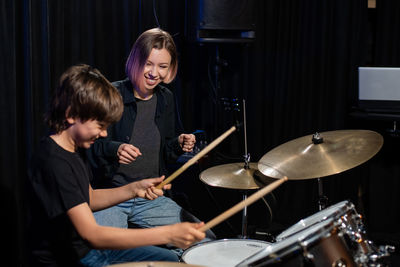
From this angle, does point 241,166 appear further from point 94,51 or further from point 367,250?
point 94,51

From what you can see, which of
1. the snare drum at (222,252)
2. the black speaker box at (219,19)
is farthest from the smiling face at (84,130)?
the black speaker box at (219,19)

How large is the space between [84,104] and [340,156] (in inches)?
43.5

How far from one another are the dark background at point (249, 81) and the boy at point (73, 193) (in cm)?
117

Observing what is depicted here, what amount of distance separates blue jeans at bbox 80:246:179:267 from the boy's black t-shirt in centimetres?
4

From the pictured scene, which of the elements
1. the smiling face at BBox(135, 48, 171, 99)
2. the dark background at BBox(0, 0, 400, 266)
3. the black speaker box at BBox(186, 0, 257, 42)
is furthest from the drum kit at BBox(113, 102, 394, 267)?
the black speaker box at BBox(186, 0, 257, 42)

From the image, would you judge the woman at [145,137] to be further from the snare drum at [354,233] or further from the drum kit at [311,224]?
the snare drum at [354,233]

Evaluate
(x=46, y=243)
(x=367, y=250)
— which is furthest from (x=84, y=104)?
(x=367, y=250)

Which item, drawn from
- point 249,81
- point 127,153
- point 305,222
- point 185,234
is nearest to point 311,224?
point 305,222

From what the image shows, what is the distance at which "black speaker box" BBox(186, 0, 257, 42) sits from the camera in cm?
311

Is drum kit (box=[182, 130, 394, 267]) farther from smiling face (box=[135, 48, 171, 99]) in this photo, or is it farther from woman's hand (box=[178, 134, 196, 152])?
smiling face (box=[135, 48, 171, 99])

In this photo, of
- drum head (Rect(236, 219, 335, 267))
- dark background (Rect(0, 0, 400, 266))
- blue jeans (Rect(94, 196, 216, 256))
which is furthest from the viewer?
dark background (Rect(0, 0, 400, 266))

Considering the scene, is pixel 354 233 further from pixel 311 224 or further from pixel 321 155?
pixel 321 155

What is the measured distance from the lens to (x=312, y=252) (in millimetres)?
1441

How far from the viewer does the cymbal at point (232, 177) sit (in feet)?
7.47
